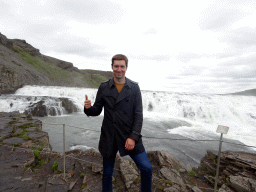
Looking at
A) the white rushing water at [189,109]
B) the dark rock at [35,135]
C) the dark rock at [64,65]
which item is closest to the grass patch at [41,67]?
the dark rock at [64,65]

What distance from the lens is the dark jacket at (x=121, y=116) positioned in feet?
6.39

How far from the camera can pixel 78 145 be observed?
7688 mm

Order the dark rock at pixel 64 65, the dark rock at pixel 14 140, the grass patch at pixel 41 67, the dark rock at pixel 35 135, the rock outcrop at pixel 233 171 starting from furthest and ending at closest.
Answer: the dark rock at pixel 64 65
the grass patch at pixel 41 67
the dark rock at pixel 35 135
the dark rock at pixel 14 140
the rock outcrop at pixel 233 171

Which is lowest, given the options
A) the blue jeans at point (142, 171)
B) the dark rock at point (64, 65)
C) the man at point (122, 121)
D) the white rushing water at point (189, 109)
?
the white rushing water at point (189, 109)

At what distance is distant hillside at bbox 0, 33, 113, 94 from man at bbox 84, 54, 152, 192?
27076 mm

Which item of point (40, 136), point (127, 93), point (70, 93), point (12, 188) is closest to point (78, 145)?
point (40, 136)

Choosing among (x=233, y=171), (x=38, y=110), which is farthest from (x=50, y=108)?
(x=233, y=171)

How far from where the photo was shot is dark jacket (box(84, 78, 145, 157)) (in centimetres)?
195

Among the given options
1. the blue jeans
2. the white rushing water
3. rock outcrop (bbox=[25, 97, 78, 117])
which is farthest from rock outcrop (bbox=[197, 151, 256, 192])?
rock outcrop (bbox=[25, 97, 78, 117])

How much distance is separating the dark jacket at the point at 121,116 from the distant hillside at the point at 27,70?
27.1 metres

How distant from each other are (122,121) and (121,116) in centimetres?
7

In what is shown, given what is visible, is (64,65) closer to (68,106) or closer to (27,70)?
(27,70)

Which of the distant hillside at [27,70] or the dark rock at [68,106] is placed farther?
the distant hillside at [27,70]

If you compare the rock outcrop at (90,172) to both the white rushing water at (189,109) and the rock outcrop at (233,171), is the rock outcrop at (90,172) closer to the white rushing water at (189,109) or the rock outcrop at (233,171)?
the rock outcrop at (233,171)
